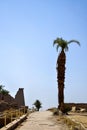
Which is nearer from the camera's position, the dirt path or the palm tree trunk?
the dirt path

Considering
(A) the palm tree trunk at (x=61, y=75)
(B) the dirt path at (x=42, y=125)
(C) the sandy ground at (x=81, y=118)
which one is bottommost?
(B) the dirt path at (x=42, y=125)

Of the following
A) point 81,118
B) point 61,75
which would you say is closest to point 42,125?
point 81,118

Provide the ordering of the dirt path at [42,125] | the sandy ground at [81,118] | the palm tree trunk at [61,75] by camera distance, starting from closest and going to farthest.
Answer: the dirt path at [42,125], the sandy ground at [81,118], the palm tree trunk at [61,75]

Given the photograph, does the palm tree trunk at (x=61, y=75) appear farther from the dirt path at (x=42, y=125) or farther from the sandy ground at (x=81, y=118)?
the dirt path at (x=42, y=125)

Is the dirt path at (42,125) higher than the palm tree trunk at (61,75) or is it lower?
lower

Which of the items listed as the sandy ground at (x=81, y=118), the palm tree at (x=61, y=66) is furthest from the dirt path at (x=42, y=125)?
the palm tree at (x=61, y=66)

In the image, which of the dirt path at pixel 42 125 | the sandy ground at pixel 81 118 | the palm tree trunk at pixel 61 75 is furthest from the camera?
the palm tree trunk at pixel 61 75

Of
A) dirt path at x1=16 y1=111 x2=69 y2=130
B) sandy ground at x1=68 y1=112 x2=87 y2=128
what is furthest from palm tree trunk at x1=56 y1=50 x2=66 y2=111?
dirt path at x1=16 y1=111 x2=69 y2=130

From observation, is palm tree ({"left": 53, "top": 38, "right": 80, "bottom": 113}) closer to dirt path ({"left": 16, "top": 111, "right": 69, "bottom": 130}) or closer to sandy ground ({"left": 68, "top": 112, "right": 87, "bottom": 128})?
sandy ground ({"left": 68, "top": 112, "right": 87, "bottom": 128})

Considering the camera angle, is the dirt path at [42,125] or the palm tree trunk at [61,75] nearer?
the dirt path at [42,125]

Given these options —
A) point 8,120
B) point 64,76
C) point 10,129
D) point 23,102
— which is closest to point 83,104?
point 64,76

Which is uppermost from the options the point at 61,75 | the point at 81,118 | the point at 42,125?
the point at 61,75

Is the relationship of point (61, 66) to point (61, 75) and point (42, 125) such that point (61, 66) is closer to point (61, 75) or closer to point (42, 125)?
point (61, 75)

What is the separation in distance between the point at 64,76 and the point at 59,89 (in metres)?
1.75
